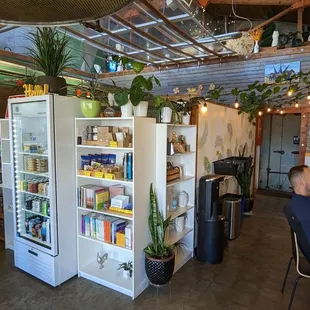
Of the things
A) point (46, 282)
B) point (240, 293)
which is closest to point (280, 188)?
point (240, 293)

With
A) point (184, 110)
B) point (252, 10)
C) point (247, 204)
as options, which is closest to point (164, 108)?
point (184, 110)

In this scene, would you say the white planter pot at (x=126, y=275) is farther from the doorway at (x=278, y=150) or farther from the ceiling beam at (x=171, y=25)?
the doorway at (x=278, y=150)

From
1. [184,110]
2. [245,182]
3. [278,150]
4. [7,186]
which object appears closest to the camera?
[184,110]

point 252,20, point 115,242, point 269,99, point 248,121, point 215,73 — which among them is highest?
point 252,20

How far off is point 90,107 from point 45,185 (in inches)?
38.4

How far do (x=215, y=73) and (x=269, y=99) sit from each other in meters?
1.26

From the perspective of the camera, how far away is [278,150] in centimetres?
732

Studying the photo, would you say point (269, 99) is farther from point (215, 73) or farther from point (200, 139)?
point (200, 139)

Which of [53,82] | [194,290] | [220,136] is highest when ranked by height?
[53,82]

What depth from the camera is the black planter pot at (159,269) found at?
250 cm

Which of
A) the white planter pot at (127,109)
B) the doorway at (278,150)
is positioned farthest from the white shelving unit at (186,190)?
the doorway at (278,150)

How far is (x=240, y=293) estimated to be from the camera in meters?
2.61

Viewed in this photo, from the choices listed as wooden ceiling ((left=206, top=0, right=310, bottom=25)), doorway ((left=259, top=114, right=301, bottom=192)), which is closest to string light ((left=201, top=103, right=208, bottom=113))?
wooden ceiling ((left=206, top=0, right=310, bottom=25))

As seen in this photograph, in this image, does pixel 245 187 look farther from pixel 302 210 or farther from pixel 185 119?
pixel 302 210
